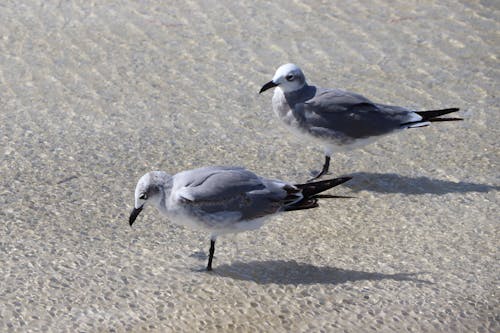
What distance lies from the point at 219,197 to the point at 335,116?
5.04 ft

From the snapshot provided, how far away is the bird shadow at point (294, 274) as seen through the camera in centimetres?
477

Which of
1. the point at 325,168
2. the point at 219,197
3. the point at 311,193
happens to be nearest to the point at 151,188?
the point at 219,197

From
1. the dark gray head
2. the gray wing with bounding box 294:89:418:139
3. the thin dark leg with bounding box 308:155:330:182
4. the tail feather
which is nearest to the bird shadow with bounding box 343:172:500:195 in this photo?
the thin dark leg with bounding box 308:155:330:182

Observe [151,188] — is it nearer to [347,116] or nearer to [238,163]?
[238,163]

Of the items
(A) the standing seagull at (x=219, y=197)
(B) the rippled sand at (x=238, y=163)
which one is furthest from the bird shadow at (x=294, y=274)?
(A) the standing seagull at (x=219, y=197)

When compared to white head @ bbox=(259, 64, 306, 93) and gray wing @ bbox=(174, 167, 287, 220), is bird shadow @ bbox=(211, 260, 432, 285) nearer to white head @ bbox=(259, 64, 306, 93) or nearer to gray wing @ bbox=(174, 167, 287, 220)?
gray wing @ bbox=(174, 167, 287, 220)

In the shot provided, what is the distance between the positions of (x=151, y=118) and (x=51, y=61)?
1251mm

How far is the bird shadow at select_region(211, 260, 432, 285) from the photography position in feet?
15.6

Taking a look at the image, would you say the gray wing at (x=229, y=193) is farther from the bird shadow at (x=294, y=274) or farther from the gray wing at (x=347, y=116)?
the gray wing at (x=347, y=116)

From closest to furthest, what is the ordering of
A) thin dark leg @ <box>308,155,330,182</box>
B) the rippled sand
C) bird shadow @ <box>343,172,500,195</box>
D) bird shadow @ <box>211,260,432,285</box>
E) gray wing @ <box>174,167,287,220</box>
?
the rippled sand
gray wing @ <box>174,167,287,220</box>
bird shadow @ <box>211,260,432,285</box>
bird shadow @ <box>343,172,500,195</box>
thin dark leg @ <box>308,155,330,182</box>

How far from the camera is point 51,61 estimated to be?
24.6 ft

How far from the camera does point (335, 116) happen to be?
598 cm

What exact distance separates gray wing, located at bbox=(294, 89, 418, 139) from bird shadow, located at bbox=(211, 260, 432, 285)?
1.28 m

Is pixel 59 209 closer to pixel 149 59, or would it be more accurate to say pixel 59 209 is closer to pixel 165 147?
pixel 165 147
